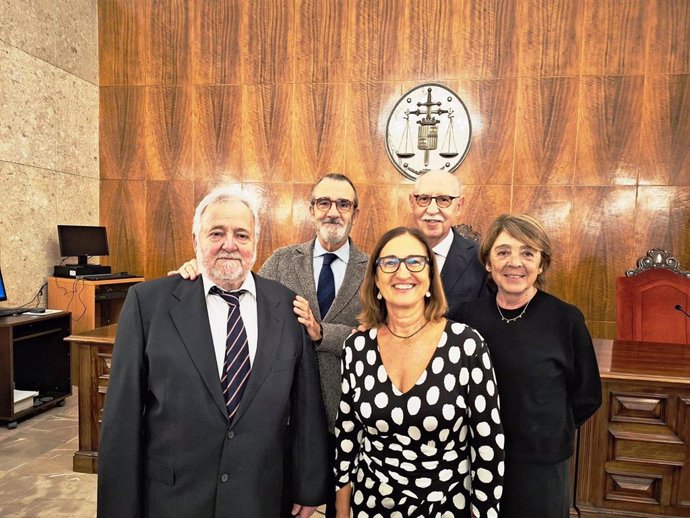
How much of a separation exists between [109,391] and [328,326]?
2.37 ft

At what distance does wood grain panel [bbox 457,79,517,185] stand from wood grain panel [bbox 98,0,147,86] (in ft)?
12.3

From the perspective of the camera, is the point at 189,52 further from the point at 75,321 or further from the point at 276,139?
the point at 75,321

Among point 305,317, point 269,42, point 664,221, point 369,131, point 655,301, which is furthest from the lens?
point 269,42

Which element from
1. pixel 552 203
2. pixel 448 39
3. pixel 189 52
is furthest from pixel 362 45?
pixel 552 203

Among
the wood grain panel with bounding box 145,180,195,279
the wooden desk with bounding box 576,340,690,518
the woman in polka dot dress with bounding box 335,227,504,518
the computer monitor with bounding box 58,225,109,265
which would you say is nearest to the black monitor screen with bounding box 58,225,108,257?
the computer monitor with bounding box 58,225,109,265

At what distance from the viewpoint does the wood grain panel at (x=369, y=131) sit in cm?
516

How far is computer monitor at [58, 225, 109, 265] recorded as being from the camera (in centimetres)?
488

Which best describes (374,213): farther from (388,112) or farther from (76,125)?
(76,125)

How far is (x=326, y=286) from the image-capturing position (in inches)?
74.9

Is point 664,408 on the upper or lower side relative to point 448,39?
lower

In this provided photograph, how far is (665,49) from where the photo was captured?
4.69m

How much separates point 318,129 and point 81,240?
2879 mm

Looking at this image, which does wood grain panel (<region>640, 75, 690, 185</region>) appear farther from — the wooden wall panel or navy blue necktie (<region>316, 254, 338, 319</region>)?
navy blue necktie (<region>316, 254, 338, 319</region>)

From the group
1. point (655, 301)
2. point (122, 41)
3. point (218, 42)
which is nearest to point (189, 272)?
point (655, 301)
